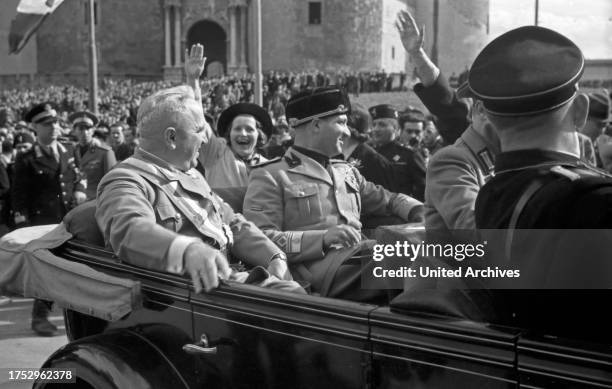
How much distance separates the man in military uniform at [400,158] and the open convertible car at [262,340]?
14.4 feet

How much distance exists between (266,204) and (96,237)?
1.02 m

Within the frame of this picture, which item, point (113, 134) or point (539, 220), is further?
point (113, 134)

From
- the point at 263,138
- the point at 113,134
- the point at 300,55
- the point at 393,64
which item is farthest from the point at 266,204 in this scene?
the point at 393,64

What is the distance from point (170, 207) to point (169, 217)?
0.15 ft

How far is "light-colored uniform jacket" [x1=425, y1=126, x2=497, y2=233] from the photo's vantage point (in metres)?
2.83

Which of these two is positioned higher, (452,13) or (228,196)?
(452,13)

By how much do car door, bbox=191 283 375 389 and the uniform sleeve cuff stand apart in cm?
12

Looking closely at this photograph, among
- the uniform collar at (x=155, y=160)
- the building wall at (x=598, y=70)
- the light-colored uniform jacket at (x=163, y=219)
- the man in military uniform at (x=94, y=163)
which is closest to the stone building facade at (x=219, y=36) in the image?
the building wall at (x=598, y=70)

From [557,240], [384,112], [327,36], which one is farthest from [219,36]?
[557,240]

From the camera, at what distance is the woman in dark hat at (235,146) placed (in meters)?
6.06

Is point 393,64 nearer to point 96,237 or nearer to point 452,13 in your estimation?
point 452,13

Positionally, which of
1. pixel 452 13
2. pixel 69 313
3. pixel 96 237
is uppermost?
pixel 452 13

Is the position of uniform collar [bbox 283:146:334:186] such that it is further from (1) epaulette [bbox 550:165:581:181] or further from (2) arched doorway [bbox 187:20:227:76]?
(2) arched doorway [bbox 187:20:227:76]

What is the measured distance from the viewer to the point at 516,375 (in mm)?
1878
